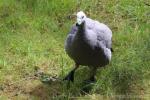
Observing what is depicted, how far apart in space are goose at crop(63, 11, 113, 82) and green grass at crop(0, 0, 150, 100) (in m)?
0.25

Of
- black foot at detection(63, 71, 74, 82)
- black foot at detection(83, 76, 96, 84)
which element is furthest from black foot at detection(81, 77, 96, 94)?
black foot at detection(63, 71, 74, 82)

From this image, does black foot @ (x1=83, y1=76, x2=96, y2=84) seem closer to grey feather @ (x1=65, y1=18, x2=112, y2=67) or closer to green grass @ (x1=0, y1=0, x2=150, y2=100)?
green grass @ (x1=0, y1=0, x2=150, y2=100)

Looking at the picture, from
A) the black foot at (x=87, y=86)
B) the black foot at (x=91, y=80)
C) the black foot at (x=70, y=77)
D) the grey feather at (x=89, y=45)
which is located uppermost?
the grey feather at (x=89, y=45)

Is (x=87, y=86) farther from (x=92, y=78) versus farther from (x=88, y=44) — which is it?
(x=88, y=44)

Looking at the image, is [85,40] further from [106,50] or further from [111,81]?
[111,81]

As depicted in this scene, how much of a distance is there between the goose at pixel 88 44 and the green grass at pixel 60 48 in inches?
10.0

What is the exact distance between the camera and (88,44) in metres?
4.08

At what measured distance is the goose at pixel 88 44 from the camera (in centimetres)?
405

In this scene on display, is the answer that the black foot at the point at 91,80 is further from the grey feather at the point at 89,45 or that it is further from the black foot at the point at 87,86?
the grey feather at the point at 89,45

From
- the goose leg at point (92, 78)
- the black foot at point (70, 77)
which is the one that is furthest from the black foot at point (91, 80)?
the black foot at point (70, 77)

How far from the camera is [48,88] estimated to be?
4.48 meters

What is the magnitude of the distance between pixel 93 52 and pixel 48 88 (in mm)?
627

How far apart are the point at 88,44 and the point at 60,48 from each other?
40.5 inches

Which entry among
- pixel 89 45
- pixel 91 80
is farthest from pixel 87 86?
pixel 89 45
